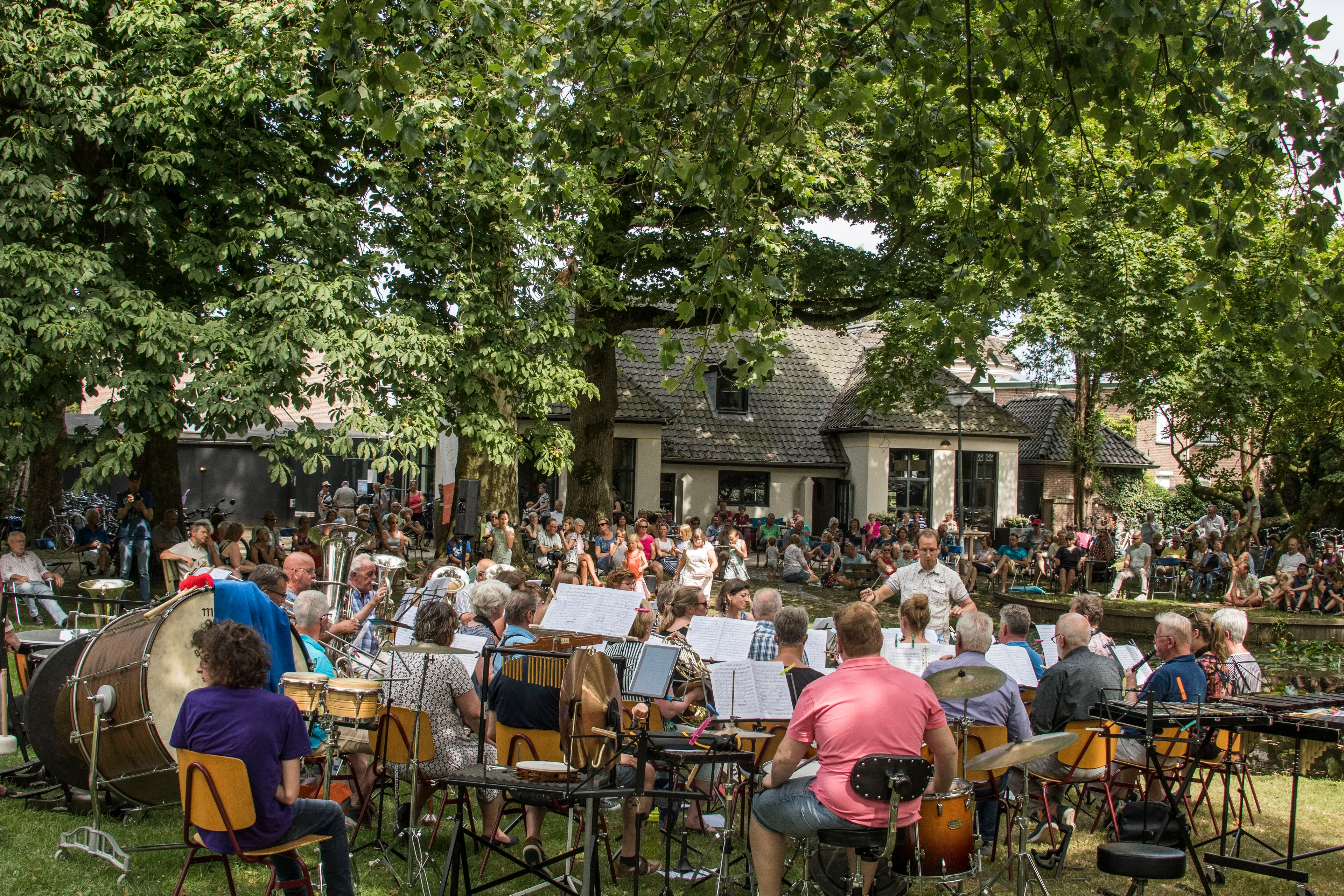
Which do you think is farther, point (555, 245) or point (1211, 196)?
point (555, 245)

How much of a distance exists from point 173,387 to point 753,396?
20314 millimetres

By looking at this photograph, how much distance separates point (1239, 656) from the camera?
297 inches

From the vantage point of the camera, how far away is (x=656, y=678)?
5305mm

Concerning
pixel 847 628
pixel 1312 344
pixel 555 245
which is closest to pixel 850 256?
pixel 555 245

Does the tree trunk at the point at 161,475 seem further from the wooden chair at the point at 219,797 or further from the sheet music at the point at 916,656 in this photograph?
the wooden chair at the point at 219,797

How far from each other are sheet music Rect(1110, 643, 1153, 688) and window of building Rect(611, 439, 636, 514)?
20.5 meters

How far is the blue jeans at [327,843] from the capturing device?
4527 millimetres

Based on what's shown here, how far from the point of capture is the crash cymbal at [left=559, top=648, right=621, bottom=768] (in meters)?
4.66

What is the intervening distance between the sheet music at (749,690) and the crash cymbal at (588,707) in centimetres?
76

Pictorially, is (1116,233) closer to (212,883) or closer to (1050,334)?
(1050,334)

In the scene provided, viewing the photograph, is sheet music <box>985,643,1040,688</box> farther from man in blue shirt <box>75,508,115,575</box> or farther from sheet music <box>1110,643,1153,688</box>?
man in blue shirt <box>75,508,115,575</box>

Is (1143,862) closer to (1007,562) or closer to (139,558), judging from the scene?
(139,558)

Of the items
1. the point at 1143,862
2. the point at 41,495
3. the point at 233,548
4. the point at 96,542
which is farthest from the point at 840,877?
the point at 41,495

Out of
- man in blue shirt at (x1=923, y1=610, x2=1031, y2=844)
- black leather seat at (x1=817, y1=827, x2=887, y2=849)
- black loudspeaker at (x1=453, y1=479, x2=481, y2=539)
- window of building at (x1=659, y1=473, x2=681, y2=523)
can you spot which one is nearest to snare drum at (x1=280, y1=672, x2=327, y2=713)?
black leather seat at (x1=817, y1=827, x2=887, y2=849)
